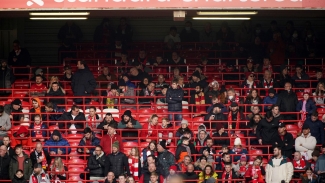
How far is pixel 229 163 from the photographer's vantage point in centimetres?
2486

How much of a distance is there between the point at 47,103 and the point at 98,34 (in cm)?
494

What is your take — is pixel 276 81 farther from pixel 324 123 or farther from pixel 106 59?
pixel 106 59

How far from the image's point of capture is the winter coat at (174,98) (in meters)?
27.0

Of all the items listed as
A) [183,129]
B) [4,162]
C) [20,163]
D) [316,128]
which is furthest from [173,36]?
[4,162]

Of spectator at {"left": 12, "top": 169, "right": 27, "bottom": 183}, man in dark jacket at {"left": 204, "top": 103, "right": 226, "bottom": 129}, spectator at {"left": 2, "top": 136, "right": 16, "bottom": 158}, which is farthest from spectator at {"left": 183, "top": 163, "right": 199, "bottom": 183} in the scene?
spectator at {"left": 2, "top": 136, "right": 16, "bottom": 158}

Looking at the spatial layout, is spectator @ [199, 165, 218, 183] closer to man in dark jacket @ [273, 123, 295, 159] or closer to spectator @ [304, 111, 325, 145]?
man in dark jacket @ [273, 123, 295, 159]

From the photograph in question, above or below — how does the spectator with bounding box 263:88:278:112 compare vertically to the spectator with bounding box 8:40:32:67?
below

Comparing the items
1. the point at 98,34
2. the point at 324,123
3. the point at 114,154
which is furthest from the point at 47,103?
the point at 324,123

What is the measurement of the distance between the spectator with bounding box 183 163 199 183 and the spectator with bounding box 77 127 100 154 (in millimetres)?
2533

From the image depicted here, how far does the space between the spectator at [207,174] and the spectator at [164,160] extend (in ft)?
2.86

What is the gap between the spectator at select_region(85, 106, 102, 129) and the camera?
87.2ft

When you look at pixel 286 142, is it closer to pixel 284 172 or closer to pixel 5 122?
pixel 284 172

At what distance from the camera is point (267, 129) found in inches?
1026

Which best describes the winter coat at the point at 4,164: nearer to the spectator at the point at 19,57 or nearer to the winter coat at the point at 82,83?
the winter coat at the point at 82,83
